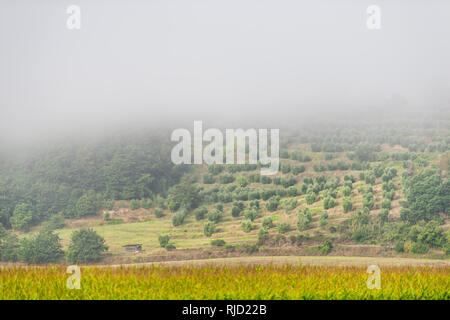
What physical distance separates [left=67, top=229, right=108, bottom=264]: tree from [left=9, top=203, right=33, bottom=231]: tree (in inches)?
66.9

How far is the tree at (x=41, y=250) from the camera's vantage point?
14047mm

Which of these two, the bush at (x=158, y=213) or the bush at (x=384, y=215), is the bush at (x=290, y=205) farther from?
the bush at (x=158, y=213)

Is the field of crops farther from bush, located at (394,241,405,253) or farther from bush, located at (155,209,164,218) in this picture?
bush, located at (155,209,164,218)

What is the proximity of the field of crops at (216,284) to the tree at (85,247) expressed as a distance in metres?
4.30

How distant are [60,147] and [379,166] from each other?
37.8 ft

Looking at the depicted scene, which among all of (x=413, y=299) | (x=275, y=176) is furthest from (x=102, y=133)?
(x=413, y=299)

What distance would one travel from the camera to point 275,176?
52.6 ft

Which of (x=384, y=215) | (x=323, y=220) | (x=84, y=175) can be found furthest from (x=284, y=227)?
(x=84, y=175)

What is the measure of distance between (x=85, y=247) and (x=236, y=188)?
17.8ft

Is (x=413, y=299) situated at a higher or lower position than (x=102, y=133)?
lower

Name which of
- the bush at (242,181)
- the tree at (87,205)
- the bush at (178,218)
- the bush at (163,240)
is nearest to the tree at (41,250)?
the tree at (87,205)

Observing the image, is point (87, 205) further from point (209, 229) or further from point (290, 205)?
point (290, 205)
